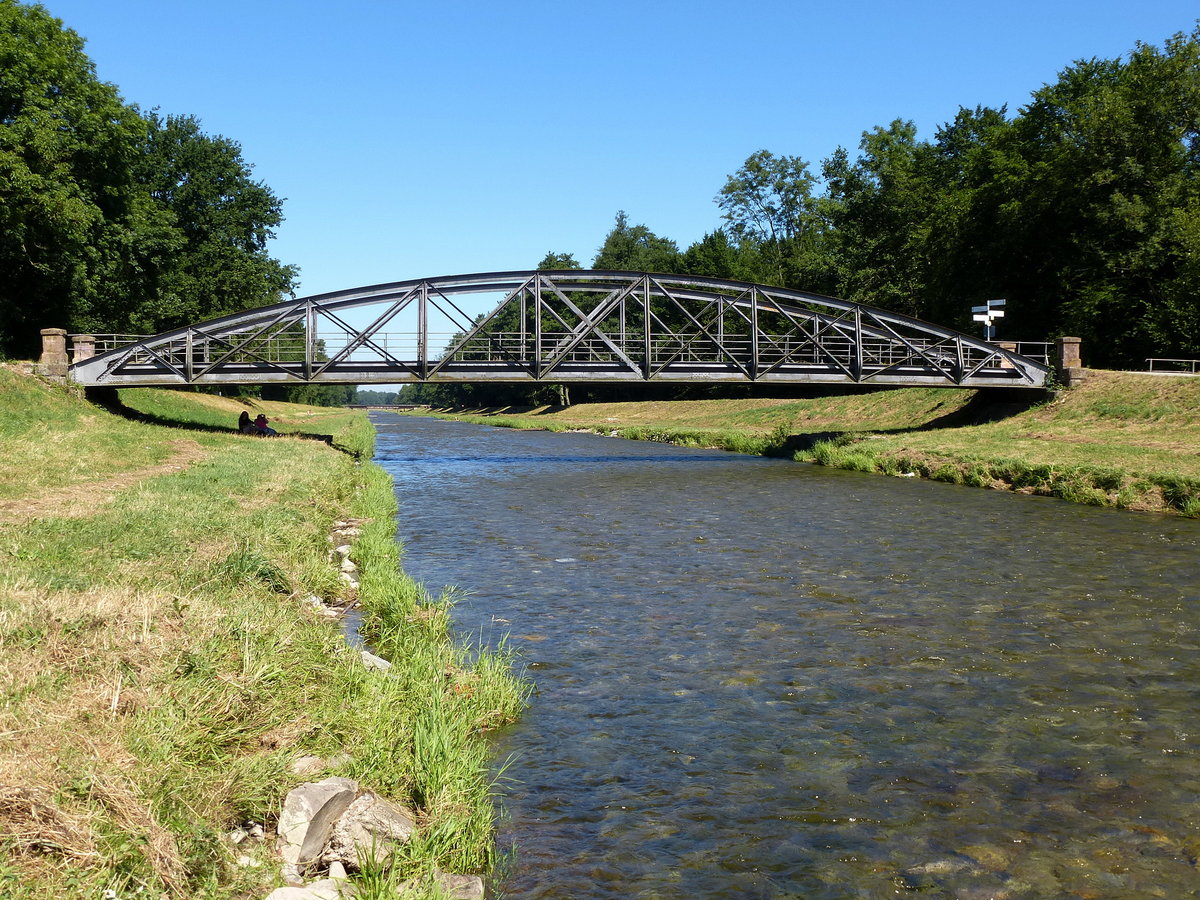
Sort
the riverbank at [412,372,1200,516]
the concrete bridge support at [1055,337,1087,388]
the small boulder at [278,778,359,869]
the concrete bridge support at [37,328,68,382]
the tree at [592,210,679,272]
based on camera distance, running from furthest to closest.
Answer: the tree at [592,210,679,272]
the concrete bridge support at [1055,337,1087,388]
the concrete bridge support at [37,328,68,382]
the riverbank at [412,372,1200,516]
the small boulder at [278,778,359,869]

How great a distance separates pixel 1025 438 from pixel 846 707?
1313 inches

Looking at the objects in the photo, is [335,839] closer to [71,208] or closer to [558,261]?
[71,208]

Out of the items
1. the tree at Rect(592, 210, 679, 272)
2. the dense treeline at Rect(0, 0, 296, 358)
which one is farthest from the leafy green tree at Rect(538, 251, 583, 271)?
the dense treeline at Rect(0, 0, 296, 358)

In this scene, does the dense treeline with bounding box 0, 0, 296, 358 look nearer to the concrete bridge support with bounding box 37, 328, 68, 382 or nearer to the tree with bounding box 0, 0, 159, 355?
the tree with bounding box 0, 0, 159, 355

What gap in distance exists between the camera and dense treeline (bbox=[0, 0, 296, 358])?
1606 inches

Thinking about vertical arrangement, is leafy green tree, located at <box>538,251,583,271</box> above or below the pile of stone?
above

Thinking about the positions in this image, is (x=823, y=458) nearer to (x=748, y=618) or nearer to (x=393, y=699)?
(x=748, y=618)

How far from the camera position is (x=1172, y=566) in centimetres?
1750

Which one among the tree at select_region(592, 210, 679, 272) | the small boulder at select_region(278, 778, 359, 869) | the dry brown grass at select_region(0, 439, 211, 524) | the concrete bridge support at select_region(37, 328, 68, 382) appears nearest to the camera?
the small boulder at select_region(278, 778, 359, 869)

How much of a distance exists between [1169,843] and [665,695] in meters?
4.94

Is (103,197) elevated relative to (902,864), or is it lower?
elevated

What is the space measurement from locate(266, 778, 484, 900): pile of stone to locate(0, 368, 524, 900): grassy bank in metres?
0.18

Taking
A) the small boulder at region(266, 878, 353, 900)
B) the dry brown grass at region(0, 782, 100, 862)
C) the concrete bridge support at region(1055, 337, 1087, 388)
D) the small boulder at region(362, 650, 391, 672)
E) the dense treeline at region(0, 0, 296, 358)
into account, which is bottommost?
the small boulder at region(266, 878, 353, 900)

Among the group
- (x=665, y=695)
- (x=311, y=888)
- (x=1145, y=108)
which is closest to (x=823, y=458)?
(x=1145, y=108)
